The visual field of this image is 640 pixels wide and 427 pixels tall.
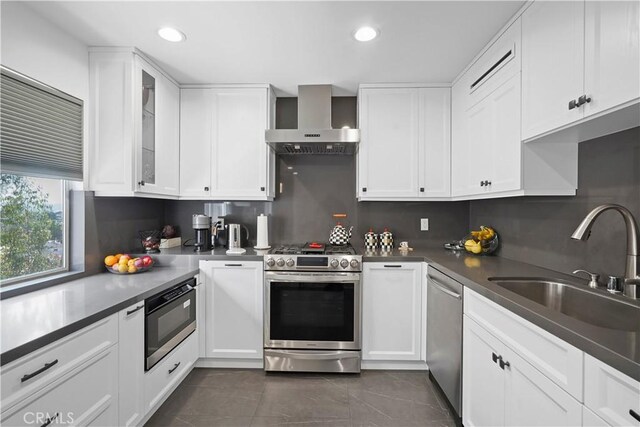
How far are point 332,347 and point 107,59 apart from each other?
8.94 ft

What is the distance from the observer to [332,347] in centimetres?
232

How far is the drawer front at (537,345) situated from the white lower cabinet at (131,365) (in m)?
1.85

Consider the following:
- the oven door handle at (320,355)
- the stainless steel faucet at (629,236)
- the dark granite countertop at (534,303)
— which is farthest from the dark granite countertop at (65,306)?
the stainless steel faucet at (629,236)

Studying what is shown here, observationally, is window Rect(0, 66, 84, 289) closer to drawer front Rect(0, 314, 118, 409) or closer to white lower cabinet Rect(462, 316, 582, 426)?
drawer front Rect(0, 314, 118, 409)

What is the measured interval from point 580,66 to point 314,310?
213 centimetres

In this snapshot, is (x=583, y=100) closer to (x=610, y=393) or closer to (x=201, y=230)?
(x=610, y=393)

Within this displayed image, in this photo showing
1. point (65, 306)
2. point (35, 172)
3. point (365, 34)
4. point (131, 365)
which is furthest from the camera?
point (365, 34)

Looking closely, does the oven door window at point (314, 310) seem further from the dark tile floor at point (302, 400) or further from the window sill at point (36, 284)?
the window sill at point (36, 284)

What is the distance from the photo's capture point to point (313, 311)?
2324 mm

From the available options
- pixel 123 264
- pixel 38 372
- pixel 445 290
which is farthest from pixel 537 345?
pixel 123 264

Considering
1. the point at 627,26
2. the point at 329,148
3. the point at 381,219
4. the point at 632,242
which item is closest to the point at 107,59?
the point at 329,148

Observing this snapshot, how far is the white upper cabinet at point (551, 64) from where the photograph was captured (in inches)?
49.0
